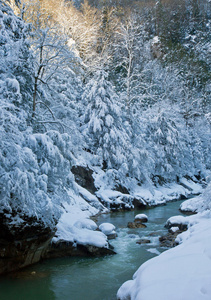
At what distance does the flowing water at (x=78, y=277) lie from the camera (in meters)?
6.04

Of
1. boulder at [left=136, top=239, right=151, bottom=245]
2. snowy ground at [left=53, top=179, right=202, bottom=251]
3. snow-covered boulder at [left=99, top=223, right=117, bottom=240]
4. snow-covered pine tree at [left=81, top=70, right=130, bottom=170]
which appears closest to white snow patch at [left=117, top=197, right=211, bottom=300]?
snowy ground at [left=53, top=179, right=202, bottom=251]

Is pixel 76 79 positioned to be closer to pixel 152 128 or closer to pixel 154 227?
pixel 152 128

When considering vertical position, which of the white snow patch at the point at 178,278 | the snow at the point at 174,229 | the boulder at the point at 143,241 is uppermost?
the white snow patch at the point at 178,278

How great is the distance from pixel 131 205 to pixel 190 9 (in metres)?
56.2

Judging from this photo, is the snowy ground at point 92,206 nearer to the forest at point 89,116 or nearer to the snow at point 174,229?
the forest at point 89,116

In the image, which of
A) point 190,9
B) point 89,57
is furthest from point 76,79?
point 190,9

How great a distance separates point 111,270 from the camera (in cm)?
749

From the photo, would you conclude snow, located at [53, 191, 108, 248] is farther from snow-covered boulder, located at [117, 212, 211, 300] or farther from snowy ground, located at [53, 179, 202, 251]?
snow-covered boulder, located at [117, 212, 211, 300]

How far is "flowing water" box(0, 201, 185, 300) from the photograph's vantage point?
6.04m

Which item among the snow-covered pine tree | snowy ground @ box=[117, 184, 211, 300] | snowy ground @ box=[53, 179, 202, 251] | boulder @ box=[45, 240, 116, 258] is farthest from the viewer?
the snow-covered pine tree

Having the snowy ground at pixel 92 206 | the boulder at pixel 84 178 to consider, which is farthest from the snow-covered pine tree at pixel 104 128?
the snowy ground at pixel 92 206

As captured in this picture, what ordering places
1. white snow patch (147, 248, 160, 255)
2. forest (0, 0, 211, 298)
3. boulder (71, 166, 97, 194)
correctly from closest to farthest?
1. forest (0, 0, 211, 298)
2. white snow patch (147, 248, 160, 255)
3. boulder (71, 166, 97, 194)

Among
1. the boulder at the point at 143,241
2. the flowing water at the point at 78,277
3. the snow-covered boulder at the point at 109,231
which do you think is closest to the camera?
the flowing water at the point at 78,277

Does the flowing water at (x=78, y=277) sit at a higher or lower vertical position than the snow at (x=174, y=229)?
higher
